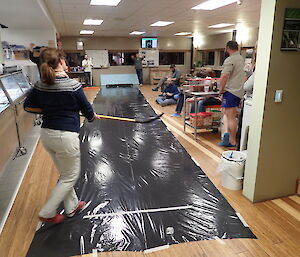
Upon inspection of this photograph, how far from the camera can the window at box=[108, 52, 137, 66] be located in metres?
14.0

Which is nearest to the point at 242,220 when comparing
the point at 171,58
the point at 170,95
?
the point at 170,95

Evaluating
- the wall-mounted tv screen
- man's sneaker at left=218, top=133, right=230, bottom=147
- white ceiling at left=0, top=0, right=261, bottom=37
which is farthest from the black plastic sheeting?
the wall-mounted tv screen

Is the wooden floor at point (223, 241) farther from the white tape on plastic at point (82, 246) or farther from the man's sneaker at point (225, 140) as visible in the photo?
the man's sneaker at point (225, 140)

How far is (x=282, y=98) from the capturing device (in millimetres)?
2232

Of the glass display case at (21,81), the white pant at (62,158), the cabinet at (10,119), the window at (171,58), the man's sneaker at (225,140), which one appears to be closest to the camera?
the white pant at (62,158)

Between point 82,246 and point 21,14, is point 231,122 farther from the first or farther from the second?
point 21,14

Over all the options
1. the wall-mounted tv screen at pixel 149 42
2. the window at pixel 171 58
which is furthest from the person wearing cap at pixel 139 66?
the window at pixel 171 58

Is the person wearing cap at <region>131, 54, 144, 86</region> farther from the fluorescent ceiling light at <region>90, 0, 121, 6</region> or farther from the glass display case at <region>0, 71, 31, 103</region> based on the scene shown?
the glass display case at <region>0, 71, 31, 103</region>

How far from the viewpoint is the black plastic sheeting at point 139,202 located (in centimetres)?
196

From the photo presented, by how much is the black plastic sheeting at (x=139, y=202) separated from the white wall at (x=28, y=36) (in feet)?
17.4

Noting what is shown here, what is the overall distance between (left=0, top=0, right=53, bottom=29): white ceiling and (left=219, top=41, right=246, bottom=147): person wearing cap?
3458mm

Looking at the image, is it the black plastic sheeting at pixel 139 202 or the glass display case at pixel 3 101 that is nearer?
the black plastic sheeting at pixel 139 202

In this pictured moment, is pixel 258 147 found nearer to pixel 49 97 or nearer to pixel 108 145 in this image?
pixel 49 97

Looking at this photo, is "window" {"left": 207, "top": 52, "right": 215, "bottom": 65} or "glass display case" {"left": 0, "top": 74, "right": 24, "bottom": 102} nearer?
"glass display case" {"left": 0, "top": 74, "right": 24, "bottom": 102}
